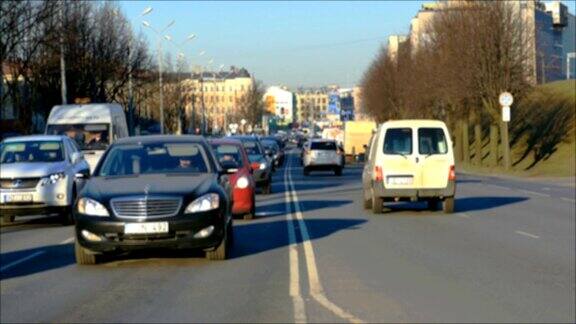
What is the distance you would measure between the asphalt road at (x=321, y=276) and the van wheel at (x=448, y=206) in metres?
1.47

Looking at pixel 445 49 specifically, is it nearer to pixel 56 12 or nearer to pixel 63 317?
pixel 56 12

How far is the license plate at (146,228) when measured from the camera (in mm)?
12391

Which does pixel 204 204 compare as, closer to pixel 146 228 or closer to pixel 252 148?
pixel 146 228

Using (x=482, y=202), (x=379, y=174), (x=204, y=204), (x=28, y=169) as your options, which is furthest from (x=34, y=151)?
(x=482, y=202)

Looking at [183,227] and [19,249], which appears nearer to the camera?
[183,227]

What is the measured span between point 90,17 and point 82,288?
47019 mm

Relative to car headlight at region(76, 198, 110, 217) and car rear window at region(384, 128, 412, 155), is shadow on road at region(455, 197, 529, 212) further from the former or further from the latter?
car headlight at region(76, 198, 110, 217)

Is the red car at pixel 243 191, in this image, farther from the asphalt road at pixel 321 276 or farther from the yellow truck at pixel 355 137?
the yellow truck at pixel 355 137

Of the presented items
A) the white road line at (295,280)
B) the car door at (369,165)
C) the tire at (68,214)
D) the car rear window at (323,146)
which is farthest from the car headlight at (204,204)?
the car rear window at (323,146)

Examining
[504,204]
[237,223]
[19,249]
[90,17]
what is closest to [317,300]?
[19,249]

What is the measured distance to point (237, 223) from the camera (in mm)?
19469

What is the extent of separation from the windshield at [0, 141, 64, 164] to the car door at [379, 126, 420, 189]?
22.4 feet

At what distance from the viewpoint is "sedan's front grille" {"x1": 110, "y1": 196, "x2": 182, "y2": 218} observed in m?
12.4

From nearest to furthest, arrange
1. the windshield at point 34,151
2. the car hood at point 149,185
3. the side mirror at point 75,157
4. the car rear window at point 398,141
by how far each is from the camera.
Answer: the car hood at point 149,185 < the windshield at point 34,151 < the side mirror at point 75,157 < the car rear window at point 398,141
